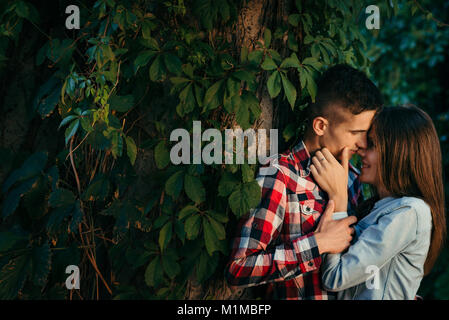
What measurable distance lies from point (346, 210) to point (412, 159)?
35 cm

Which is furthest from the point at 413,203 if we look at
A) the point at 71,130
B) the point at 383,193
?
the point at 71,130

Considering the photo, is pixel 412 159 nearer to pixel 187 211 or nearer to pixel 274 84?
pixel 274 84

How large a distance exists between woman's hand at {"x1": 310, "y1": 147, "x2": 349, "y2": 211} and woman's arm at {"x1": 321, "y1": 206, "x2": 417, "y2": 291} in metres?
0.17

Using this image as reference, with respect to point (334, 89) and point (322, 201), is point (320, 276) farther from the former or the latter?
point (334, 89)

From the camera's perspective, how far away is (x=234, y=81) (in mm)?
1558

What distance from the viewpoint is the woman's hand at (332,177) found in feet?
5.58

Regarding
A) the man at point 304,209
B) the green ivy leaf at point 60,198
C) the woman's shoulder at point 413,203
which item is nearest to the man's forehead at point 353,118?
the man at point 304,209

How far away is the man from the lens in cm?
155

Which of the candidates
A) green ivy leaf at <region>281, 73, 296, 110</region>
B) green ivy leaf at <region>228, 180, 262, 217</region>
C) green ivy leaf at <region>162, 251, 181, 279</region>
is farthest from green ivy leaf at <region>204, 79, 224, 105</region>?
green ivy leaf at <region>162, 251, 181, 279</region>

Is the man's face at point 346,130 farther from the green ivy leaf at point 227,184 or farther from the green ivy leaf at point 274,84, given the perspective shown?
the green ivy leaf at point 227,184

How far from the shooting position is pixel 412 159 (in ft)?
5.63

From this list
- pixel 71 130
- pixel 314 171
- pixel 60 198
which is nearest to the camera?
pixel 71 130

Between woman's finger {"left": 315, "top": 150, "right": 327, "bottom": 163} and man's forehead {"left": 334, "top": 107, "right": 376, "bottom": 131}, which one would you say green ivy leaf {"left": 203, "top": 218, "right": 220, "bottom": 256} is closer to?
woman's finger {"left": 315, "top": 150, "right": 327, "bottom": 163}
